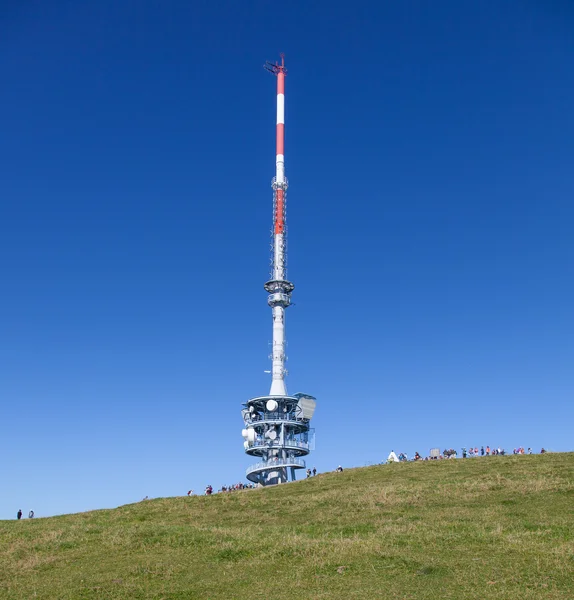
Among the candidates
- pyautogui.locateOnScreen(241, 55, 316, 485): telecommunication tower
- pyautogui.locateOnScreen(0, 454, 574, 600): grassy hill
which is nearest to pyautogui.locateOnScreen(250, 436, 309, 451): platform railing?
pyautogui.locateOnScreen(241, 55, 316, 485): telecommunication tower

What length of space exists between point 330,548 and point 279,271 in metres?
66.9

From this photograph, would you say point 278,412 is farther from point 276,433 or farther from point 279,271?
point 279,271

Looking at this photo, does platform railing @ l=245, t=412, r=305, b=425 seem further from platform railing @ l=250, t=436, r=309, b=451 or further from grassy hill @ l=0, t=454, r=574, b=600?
grassy hill @ l=0, t=454, r=574, b=600

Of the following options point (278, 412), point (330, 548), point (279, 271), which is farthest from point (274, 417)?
point (330, 548)

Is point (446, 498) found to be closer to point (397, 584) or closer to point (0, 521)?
point (397, 584)

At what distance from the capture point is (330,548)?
25.9 m

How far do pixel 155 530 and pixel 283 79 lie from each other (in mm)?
81083

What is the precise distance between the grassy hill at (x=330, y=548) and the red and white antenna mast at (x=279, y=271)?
42.7 metres

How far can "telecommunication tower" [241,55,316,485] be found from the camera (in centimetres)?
8456

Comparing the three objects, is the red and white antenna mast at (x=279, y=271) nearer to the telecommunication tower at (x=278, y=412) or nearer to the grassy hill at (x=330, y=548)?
the telecommunication tower at (x=278, y=412)

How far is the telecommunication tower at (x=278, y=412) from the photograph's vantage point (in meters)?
84.6

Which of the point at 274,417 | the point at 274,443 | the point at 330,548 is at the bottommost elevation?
the point at 330,548

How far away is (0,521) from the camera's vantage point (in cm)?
4491

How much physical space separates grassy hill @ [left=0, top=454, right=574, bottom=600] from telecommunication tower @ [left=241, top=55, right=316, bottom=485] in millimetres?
39068
